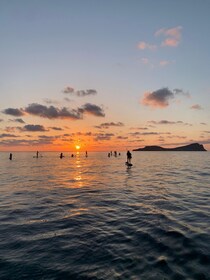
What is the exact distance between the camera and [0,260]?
870cm

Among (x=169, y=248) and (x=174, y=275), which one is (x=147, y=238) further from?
(x=174, y=275)

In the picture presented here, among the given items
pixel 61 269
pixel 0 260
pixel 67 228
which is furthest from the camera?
pixel 67 228

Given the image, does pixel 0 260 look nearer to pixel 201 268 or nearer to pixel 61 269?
pixel 61 269

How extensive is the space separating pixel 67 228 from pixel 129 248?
13.1 ft

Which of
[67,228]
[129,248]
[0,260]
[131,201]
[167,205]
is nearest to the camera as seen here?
[0,260]

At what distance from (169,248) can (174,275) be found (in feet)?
7.10

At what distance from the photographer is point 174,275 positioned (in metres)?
7.58

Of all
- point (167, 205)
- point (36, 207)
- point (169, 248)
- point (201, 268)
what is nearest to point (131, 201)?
point (167, 205)

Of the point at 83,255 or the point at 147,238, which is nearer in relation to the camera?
the point at 83,255

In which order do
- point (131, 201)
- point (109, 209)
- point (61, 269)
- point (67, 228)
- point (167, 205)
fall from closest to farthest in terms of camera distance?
point (61, 269) → point (67, 228) → point (109, 209) → point (167, 205) → point (131, 201)

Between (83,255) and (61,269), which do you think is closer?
(61,269)

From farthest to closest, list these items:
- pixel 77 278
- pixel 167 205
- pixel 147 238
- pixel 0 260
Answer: pixel 167 205 → pixel 147 238 → pixel 0 260 → pixel 77 278

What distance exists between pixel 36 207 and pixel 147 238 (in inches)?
357

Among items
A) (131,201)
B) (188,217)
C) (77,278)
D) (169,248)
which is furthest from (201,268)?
(131,201)
